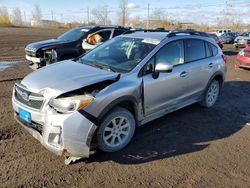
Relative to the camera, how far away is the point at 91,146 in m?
3.59

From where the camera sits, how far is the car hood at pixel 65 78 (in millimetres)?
3449

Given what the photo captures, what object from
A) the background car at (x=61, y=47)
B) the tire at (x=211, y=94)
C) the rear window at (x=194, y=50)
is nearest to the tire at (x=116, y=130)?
the rear window at (x=194, y=50)

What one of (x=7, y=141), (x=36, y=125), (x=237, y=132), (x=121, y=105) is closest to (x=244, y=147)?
(x=237, y=132)

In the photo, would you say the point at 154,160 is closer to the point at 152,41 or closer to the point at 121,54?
the point at 121,54

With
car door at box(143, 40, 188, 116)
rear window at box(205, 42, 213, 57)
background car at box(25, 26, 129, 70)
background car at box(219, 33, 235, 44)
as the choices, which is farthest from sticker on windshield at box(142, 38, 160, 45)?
background car at box(219, 33, 235, 44)

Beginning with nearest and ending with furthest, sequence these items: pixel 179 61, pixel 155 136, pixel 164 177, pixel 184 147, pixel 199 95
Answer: pixel 164 177 < pixel 184 147 < pixel 155 136 < pixel 179 61 < pixel 199 95

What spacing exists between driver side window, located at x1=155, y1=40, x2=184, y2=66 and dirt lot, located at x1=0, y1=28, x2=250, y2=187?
122 cm

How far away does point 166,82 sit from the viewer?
4445 mm

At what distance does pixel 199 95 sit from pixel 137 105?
2140 millimetres

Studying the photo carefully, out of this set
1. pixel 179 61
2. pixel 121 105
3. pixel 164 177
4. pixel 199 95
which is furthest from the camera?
pixel 199 95

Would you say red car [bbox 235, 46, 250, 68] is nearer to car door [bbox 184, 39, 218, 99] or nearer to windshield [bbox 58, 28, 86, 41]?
car door [bbox 184, 39, 218, 99]

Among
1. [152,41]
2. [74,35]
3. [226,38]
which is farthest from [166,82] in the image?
[226,38]

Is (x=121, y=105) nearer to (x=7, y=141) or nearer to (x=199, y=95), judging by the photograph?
(x=7, y=141)

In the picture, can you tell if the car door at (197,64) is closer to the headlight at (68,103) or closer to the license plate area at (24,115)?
the headlight at (68,103)
